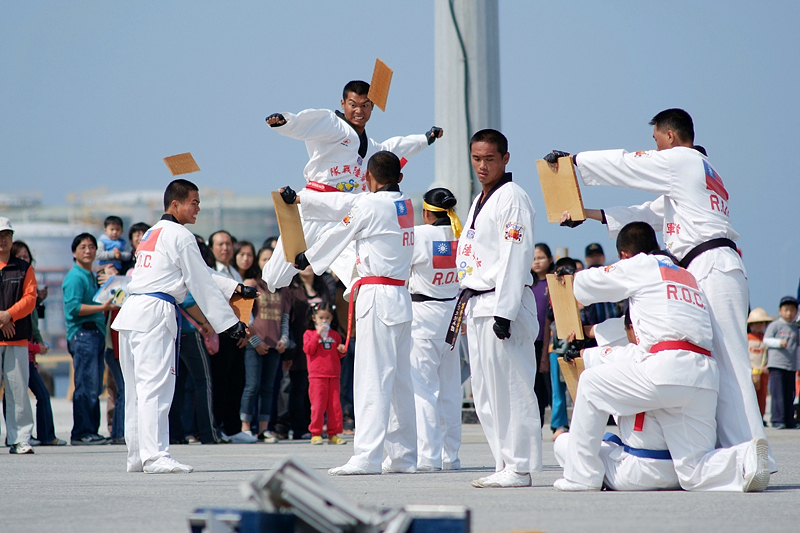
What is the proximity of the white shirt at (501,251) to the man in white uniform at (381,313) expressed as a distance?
94 cm

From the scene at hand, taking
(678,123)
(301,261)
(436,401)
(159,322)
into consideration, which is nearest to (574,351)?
(678,123)

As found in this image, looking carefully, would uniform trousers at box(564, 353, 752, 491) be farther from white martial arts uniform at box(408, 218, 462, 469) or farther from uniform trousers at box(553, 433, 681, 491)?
white martial arts uniform at box(408, 218, 462, 469)

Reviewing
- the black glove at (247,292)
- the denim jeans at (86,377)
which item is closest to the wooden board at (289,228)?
the black glove at (247,292)

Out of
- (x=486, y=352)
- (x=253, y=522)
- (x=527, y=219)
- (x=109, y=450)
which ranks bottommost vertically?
(x=109, y=450)

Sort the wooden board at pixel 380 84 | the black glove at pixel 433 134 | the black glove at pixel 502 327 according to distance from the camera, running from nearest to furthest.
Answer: the black glove at pixel 502 327, the wooden board at pixel 380 84, the black glove at pixel 433 134

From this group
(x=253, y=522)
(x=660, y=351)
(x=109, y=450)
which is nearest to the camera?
(x=253, y=522)

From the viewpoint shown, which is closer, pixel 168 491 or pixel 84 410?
pixel 168 491

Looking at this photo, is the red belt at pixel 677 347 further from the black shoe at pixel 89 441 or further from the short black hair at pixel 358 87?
the black shoe at pixel 89 441

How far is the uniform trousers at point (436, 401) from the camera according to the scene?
8.61m

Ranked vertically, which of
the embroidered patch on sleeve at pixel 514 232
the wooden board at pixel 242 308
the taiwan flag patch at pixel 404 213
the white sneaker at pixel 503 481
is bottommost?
the white sneaker at pixel 503 481

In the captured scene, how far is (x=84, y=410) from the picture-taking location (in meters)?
11.2

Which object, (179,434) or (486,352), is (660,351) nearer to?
(486,352)

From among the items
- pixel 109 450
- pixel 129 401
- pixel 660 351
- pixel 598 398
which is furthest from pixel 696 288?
pixel 109 450

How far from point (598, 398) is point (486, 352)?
0.84 meters
